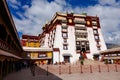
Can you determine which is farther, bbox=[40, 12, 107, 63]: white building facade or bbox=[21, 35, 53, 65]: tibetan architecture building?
bbox=[40, 12, 107, 63]: white building facade

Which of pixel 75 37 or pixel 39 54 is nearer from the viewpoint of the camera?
pixel 39 54

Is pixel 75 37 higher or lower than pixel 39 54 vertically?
higher

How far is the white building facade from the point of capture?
42.4 meters

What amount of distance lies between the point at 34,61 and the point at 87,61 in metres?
16.4

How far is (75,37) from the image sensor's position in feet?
147

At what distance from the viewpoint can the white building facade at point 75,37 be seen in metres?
42.4

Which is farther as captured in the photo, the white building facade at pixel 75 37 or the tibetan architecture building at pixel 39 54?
the white building facade at pixel 75 37

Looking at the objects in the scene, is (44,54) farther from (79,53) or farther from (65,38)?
(79,53)

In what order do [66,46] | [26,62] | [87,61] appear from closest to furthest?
[87,61], [26,62], [66,46]

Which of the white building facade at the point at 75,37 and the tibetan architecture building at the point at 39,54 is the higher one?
the white building facade at the point at 75,37

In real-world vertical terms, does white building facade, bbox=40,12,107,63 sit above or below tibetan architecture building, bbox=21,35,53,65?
above

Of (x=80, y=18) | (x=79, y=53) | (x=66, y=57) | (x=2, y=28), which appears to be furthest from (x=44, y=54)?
(x=2, y=28)

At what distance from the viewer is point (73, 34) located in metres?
44.9

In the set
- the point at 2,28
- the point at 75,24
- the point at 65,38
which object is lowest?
the point at 2,28
